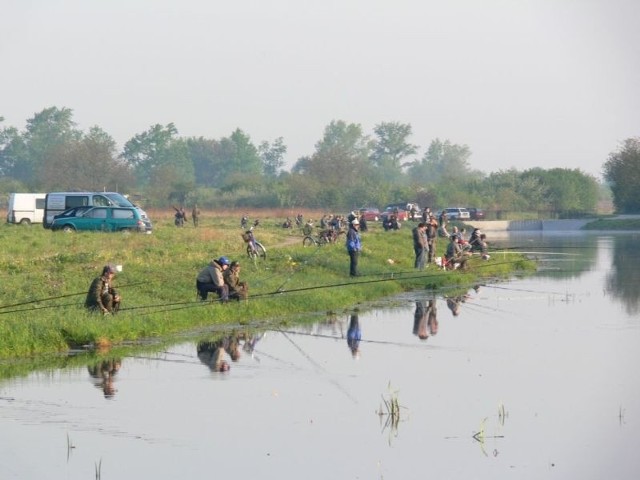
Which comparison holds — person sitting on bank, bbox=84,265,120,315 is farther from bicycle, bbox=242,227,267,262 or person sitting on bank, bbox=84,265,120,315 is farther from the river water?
bicycle, bbox=242,227,267,262

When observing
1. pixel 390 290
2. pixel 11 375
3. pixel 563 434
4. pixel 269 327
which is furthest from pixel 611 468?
pixel 390 290

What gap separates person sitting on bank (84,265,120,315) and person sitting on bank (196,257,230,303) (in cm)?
296

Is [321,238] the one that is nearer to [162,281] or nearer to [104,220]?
[104,220]

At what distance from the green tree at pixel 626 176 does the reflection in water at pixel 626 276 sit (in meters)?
28.7

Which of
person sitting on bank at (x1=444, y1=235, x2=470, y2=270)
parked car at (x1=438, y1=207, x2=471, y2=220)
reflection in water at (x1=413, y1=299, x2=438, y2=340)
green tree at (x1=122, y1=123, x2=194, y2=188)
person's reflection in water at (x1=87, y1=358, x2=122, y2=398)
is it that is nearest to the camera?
person's reflection in water at (x1=87, y1=358, x2=122, y2=398)

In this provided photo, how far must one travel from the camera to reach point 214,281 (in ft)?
86.7

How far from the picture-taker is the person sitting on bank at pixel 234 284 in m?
26.9

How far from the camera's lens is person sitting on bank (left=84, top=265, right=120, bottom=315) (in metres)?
23.3

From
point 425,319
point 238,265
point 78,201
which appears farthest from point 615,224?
point 238,265

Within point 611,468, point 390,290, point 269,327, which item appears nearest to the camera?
point 611,468

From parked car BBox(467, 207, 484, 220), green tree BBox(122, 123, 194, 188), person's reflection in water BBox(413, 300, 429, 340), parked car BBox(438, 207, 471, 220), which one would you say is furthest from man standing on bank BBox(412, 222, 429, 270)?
green tree BBox(122, 123, 194, 188)

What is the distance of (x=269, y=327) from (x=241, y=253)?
1326cm

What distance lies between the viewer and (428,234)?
39750 millimetres

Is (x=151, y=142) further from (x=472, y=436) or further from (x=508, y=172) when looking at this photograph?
(x=472, y=436)
